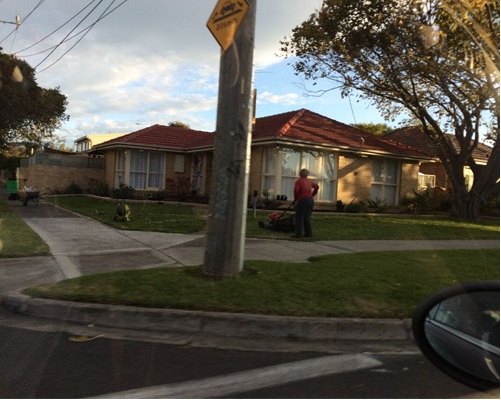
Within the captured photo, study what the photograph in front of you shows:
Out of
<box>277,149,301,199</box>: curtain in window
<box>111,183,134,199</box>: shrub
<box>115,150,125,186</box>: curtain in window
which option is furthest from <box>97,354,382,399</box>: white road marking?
<box>115,150,125,186</box>: curtain in window

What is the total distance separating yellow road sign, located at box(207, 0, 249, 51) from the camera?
6176 mm

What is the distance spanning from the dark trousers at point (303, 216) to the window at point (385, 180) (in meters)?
11.1

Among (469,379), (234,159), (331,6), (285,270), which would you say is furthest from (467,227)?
(469,379)

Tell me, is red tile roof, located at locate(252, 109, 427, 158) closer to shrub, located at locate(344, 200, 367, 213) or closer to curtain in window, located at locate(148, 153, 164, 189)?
shrub, located at locate(344, 200, 367, 213)

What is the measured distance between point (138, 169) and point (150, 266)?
A: 1692 centimetres

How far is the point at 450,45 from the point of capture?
15.5 metres

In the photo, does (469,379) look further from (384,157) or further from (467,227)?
(384,157)

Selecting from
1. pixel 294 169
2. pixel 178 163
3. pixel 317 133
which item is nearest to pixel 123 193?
pixel 178 163

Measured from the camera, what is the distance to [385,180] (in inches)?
880

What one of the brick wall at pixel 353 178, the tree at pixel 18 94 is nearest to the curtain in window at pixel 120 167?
the tree at pixel 18 94

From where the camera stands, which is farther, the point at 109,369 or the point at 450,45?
the point at 450,45

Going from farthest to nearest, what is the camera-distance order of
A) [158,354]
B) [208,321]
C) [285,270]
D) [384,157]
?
1. [384,157]
2. [285,270]
3. [208,321]
4. [158,354]

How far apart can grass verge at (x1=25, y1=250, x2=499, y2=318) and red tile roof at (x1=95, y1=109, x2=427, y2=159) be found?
36.8 ft

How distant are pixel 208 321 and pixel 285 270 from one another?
93.3 inches
